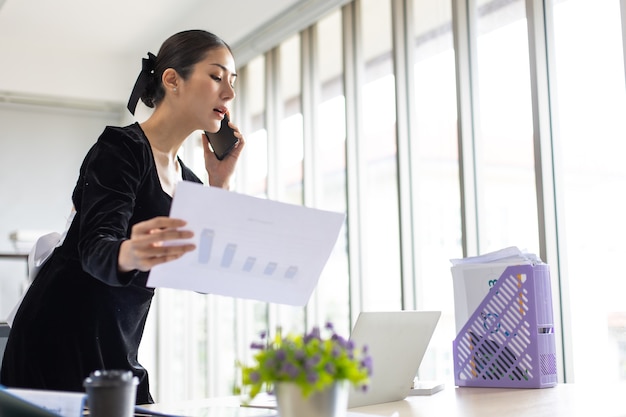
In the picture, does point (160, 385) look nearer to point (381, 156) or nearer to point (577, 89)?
point (381, 156)

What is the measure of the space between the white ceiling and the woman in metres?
2.00

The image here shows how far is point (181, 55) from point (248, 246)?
69 cm

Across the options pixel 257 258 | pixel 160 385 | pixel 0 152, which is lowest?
pixel 160 385

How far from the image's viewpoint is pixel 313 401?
2.89ft

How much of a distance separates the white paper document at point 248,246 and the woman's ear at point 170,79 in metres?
0.59

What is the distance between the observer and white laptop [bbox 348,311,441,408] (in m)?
1.37

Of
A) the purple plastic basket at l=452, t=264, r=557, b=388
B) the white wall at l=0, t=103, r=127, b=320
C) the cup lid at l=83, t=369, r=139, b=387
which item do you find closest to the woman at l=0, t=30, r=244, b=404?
the cup lid at l=83, t=369, r=139, b=387

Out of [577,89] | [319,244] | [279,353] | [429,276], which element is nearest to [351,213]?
[429,276]

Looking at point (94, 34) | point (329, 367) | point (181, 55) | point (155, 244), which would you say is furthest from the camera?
point (94, 34)

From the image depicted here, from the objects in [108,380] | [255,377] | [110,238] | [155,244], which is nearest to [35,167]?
[110,238]

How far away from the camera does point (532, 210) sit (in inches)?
95.0

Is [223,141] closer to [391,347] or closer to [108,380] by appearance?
[391,347]

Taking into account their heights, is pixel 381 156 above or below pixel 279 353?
above

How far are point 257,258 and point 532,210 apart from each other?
1492 mm
